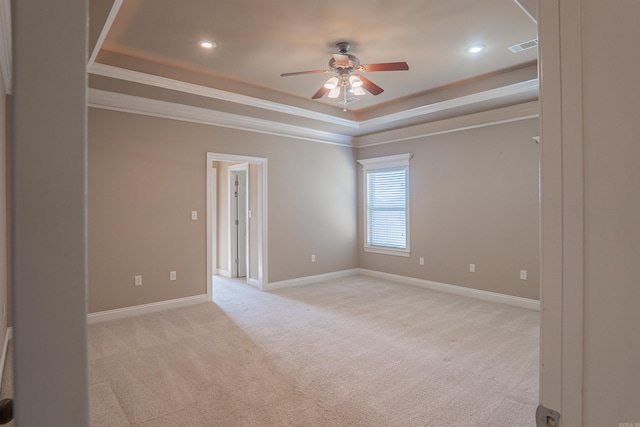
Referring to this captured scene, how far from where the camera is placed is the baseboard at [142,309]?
13.6 feet

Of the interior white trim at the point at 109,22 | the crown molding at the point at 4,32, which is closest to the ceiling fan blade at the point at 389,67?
the interior white trim at the point at 109,22

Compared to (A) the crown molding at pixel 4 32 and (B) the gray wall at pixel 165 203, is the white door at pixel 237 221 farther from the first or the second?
(A) the crown molding at pixel 4 32

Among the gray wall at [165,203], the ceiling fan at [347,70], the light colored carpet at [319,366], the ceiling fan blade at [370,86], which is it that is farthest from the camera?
the gray wall at [165,203]

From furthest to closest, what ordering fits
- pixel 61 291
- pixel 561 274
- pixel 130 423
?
pixel 130 423
pixel 561 274
pixel 61 291

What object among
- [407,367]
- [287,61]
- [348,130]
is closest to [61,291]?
[407,367]

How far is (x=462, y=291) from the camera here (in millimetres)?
5309

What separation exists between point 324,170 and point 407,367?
4180 millimetres

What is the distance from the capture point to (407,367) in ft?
9.71

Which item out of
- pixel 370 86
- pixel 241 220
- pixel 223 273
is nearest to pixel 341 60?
pixel 370 86

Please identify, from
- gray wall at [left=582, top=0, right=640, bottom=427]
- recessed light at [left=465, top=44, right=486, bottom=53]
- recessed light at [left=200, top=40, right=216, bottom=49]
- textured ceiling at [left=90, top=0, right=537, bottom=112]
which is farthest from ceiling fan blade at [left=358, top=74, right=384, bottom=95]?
gray wall at [left=582, top=0, right=640, bottom=427]

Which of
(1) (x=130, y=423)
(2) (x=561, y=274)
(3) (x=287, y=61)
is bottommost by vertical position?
(1) (x=130, y=423)

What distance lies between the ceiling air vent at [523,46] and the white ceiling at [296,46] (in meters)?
0.07

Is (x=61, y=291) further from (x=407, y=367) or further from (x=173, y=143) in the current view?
(x=173, y=143)

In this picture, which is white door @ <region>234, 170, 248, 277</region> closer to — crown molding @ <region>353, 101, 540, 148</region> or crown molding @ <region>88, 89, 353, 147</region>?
crown molding @ <region>88, 89, 353, 147</region>
